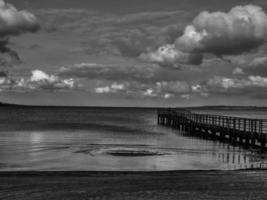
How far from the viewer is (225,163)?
24.5 meters

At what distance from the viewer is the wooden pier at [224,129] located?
32781 mm

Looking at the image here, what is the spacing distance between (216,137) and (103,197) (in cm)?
3297

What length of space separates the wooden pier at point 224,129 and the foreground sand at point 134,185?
14744 mm

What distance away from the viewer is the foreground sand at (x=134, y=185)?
1296 centimetres

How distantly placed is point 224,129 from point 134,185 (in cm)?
2840

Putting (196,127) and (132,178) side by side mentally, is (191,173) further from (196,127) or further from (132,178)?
(196,127)

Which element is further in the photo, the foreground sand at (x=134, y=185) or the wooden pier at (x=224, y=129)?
the wooden pier at (x=224, y=129)

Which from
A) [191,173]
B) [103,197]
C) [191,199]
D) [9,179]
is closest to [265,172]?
[191,173]

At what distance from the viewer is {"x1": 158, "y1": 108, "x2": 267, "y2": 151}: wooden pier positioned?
3278 cm

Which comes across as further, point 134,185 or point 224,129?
point 224,129

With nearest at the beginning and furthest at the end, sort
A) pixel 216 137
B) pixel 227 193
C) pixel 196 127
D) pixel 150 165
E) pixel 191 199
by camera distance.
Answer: pixel 191 199, pixel 227 193, pixel 150 165, pixel 216 137, pixel 196 127

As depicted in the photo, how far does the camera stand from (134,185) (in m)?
14.8

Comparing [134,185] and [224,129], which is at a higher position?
[134,185]

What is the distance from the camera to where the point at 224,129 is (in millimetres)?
41875
